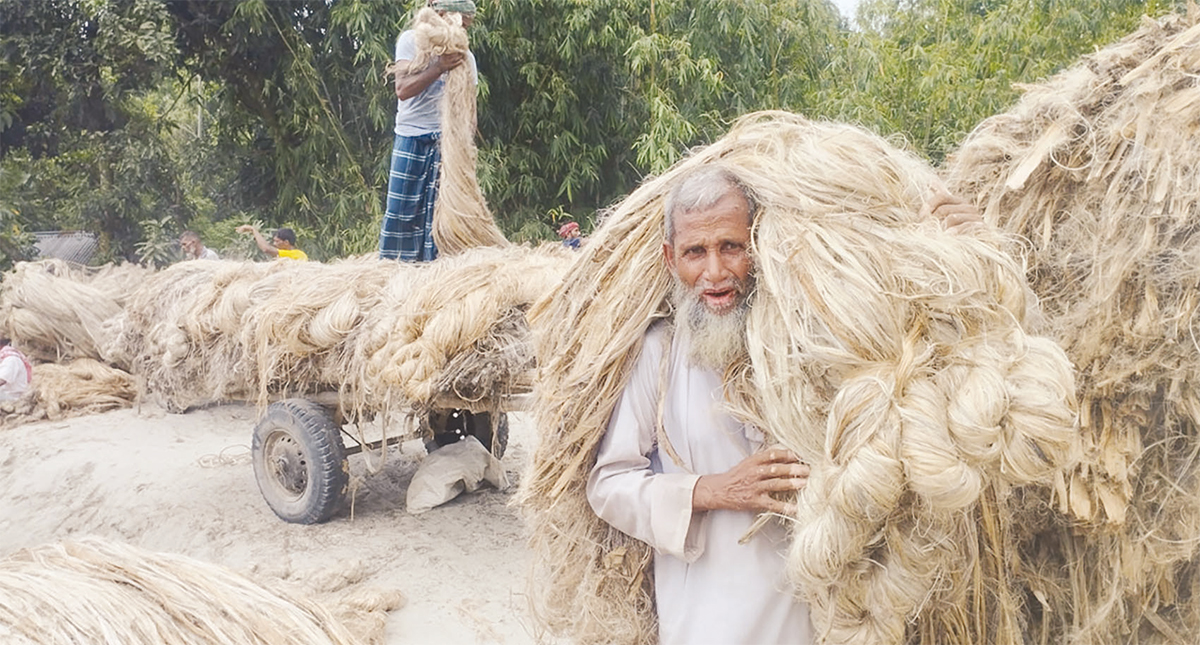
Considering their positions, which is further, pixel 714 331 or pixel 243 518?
pixel 243 518

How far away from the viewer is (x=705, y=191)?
1.60 meters

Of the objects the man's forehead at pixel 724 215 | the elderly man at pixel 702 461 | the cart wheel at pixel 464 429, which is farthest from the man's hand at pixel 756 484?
the cart wheel at pixel 464 429

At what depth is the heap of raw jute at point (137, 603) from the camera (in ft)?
2.96

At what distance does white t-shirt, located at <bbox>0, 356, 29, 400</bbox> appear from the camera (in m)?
7.50

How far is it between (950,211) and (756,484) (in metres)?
0.60

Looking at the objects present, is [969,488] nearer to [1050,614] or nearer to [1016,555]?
[1016,555]

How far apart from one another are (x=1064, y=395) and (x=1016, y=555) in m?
0.59

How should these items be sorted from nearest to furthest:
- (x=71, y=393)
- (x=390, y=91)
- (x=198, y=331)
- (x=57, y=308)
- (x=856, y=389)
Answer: (x=856, y=389) < (x=198, y=331) < (x=71, y=393) < (x=57, y=308) < (x=390, y=91)

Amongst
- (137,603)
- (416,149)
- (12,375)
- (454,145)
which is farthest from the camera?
(12,375)

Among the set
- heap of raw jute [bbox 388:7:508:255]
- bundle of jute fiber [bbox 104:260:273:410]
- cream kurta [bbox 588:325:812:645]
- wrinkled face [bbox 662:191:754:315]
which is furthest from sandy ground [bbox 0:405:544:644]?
wrinkled face [bbox 662:191:754:315]

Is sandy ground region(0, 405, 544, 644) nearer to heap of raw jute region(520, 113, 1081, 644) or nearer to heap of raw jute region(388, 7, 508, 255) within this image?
heap of raw jute region(388, 7, 508, 255)

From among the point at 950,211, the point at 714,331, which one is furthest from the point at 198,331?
the point at 950,211

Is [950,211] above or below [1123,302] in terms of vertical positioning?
above

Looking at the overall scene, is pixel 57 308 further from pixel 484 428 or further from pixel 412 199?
pixel 412 199
